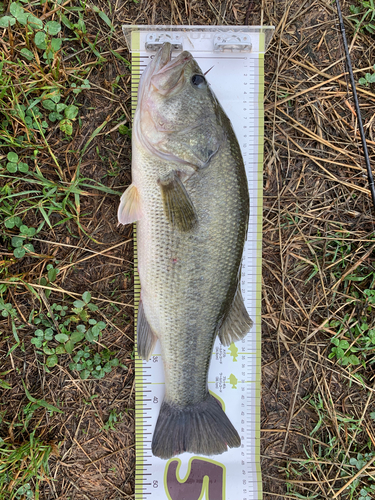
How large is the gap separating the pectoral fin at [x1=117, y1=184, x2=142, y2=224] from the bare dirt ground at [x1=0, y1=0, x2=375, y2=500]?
0.42 m

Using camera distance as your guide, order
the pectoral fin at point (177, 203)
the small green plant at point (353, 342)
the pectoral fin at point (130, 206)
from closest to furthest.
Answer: the pectoral fin at point (177, 203), the pectoral fin at point (130, 206), the small green plant at point (353, 342)

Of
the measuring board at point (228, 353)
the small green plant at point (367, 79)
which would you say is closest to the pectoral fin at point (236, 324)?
the measuring board at point (228, 353)

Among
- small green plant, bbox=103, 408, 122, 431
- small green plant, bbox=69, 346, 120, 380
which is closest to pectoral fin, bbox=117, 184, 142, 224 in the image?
small green plant, bbox=69, 346, 120, 380

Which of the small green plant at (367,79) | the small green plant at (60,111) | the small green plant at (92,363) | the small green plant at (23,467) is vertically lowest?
the small green plant at (23,467)

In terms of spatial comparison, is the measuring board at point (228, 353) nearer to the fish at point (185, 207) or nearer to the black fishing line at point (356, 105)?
the fish at point (185, 207)

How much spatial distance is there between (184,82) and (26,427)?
108 inches

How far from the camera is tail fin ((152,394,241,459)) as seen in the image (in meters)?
2.26

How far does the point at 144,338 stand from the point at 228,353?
0.73 metres

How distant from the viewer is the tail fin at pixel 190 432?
226 centimetres

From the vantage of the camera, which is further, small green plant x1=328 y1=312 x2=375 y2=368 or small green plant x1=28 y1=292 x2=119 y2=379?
small green plant x1=328 y1=312 x2=375 y2=368

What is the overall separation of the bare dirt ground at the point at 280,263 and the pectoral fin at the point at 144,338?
0.26m

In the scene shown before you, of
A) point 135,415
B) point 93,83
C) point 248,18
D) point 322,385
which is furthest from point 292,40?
point 135,415

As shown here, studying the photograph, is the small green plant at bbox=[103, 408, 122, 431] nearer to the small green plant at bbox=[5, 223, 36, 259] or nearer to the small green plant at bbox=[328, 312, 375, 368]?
the small green plant at bbox=[5, 223, 36, 259]

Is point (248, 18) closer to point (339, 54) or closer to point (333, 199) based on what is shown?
point (339, 54)
